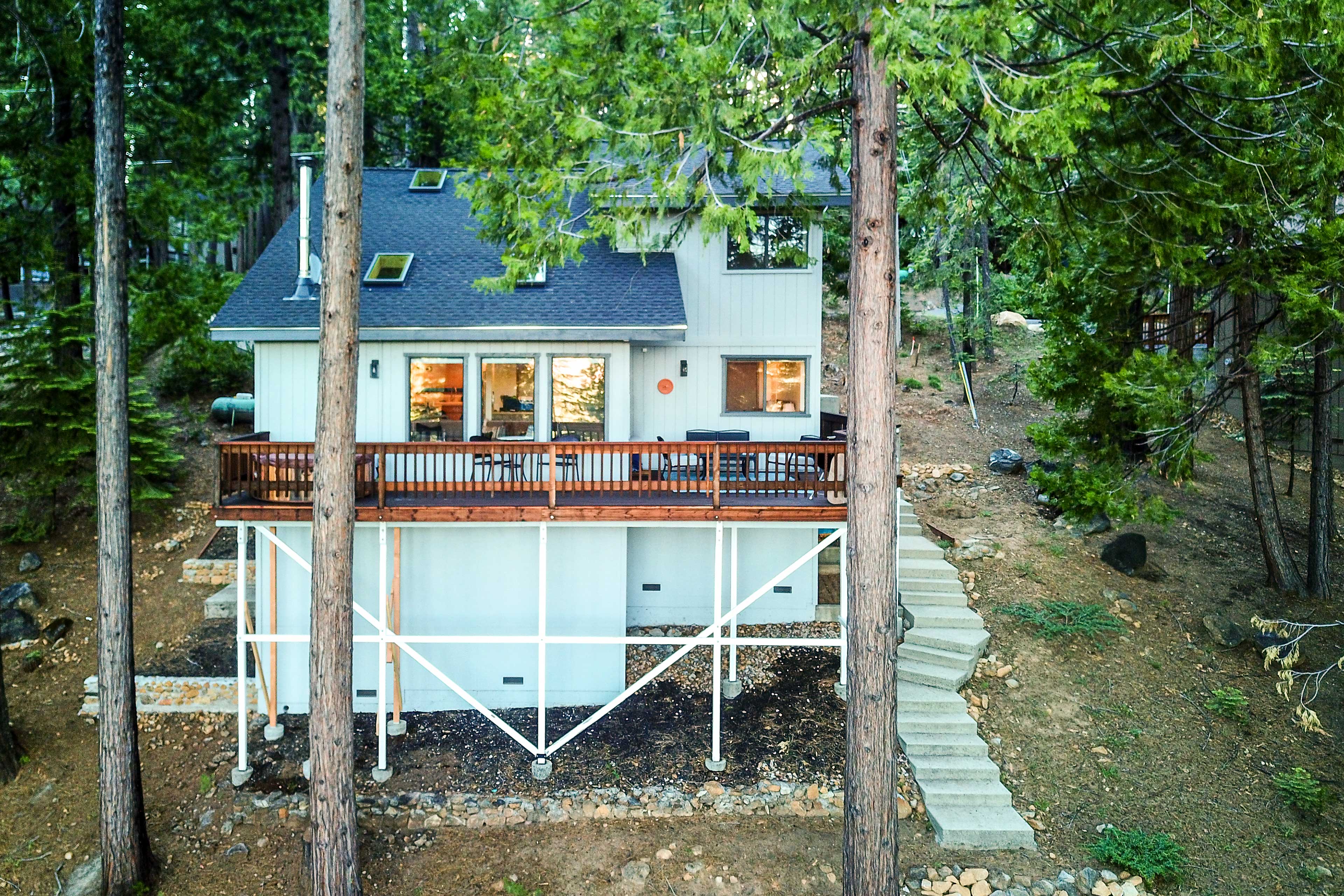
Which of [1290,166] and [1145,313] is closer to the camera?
[1290,166]

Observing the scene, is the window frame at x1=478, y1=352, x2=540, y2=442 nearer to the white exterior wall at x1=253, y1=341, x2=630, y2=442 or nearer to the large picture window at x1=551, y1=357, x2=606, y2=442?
the white exterior wall at x1=253, y1=341, x2=630, y2=442

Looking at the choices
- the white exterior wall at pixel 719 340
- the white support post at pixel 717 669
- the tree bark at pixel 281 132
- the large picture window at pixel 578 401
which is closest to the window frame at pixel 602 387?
the large picture window at pixel 578 401

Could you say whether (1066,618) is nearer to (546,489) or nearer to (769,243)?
(769,243)

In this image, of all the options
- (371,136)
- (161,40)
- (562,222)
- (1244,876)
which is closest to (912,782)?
(1244,876)

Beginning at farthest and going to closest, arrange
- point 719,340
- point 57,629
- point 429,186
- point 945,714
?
point 429,186
point 719,340
point 57,629
point 945,714

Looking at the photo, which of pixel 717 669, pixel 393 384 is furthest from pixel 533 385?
pixel 717 669

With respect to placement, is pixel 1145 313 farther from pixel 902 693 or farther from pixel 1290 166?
pixel 902 693

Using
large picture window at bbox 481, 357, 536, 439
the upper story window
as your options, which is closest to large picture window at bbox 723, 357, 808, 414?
the upper story window
